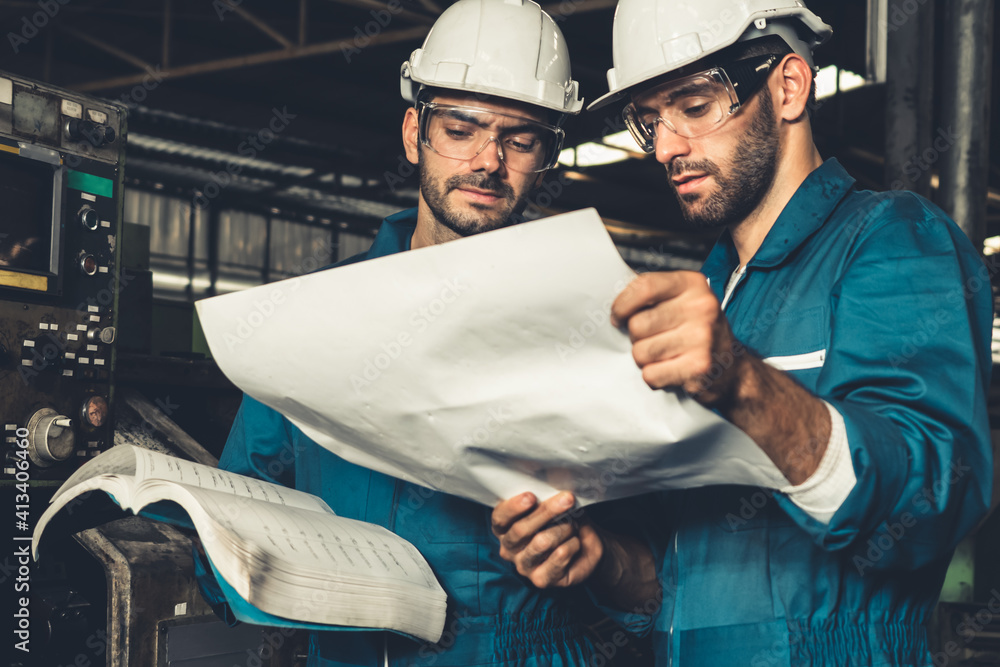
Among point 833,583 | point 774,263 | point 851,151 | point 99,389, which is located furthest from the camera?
point 851,151

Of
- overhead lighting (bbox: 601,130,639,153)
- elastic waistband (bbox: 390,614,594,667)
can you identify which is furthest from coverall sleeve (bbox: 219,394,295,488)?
overhead lighting (bbox: 601,130,639,153)

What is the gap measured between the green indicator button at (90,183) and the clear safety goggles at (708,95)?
47.2 inches

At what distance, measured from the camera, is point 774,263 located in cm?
115

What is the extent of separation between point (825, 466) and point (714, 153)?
1.92 feet

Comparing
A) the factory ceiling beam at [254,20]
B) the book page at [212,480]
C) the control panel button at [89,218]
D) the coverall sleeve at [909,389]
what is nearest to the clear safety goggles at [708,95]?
the coverall sleeve at [909,389]

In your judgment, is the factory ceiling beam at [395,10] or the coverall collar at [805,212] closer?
the coverall collar at [805,212]

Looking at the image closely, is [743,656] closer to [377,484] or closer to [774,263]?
[774,263]

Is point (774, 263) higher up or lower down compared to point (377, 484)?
higher up

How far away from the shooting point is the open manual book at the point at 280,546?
903 millimetres

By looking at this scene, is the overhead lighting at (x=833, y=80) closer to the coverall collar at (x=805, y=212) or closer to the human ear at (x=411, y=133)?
the human ear at (x=411, y=133)

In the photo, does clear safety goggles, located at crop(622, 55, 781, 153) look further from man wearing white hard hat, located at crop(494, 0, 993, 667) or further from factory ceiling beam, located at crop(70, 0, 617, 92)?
factory ceiling beam, located at crop(70, 0, 617, 92)

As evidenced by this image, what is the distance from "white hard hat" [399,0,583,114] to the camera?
64.2 inches

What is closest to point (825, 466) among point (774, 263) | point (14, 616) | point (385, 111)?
point (774, 263)

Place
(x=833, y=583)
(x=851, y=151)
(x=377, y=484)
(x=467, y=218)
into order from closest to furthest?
1. (x=833, y=583)
2. (x=377, y=484)
3. (x=467, y=218)
4. (x=851, y=151)
